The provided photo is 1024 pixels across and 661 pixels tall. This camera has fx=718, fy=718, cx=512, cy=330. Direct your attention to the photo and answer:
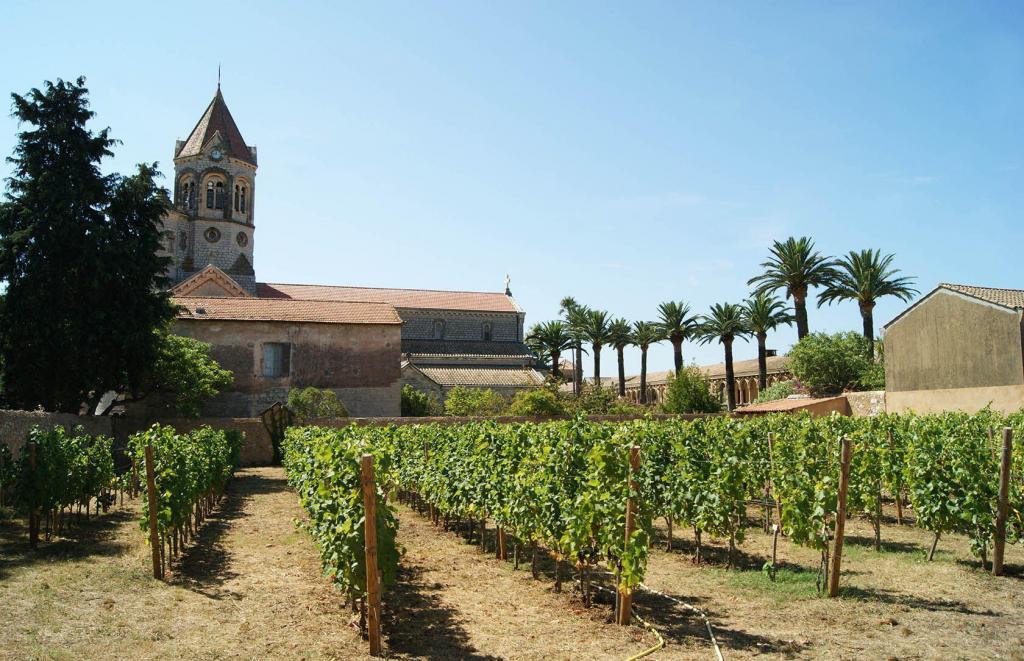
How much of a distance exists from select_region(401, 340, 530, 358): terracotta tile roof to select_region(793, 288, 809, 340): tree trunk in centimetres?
2187

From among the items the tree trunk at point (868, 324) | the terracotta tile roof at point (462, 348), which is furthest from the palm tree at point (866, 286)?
the terracotta tile roof at point (462, 348)

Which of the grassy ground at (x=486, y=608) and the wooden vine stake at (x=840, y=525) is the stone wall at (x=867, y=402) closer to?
the grassy ground at (x=486, y=608)

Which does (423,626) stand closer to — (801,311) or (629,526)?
(629,526)

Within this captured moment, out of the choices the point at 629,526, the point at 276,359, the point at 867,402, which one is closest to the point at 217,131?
the point at 276,359

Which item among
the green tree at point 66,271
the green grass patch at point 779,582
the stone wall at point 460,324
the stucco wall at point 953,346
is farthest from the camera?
the stone wall at point 460,324

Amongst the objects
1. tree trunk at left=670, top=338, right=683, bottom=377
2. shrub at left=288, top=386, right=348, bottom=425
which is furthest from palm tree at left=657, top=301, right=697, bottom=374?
shrub at left=288, top=386, right=348, bottom=425

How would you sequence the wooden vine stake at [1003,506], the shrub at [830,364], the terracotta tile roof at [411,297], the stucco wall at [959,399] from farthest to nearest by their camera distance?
the terracotta tile roof at [411,297] → the shrub at [830,364] → the stucco wall at [959,399] → the wooden vine stake at [1003,506]

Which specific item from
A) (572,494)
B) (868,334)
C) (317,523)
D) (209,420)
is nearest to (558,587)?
(572,494)

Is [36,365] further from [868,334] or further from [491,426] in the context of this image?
[868,334]

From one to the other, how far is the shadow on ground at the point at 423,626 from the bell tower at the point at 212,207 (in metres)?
46.3

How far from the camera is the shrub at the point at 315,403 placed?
30938mm

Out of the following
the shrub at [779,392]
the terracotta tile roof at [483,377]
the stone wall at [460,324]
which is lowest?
the shrub at [779,392]

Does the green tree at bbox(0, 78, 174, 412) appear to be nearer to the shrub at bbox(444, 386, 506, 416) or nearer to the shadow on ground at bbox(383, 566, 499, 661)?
the shrub at bbox(444, 386, 506, 416)

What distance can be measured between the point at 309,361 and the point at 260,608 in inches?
1104
